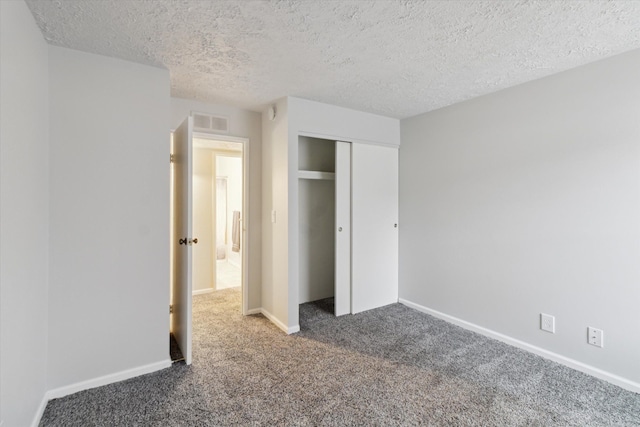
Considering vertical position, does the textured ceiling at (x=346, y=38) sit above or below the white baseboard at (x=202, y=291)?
above

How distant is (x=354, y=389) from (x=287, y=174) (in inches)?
73.9

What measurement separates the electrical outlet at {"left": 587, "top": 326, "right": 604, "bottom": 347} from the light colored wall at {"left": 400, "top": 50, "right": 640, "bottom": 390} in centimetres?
3

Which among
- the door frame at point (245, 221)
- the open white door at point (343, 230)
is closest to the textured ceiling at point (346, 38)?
the door frame at point (245, 221)

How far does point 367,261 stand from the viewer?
11.9ft

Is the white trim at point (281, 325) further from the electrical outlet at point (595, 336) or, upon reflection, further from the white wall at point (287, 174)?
the electrical outlet at point (595, 336)

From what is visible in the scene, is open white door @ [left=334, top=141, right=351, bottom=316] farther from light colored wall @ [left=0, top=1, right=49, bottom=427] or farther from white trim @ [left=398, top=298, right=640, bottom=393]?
light colored wall @ [left=0, top=1, right=49, bottom=427]

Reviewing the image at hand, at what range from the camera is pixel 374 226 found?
3.67m

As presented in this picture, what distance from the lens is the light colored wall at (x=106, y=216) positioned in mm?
2025

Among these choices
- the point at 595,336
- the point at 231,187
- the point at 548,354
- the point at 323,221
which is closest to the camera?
the point at 595,336

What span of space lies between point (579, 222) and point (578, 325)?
0.78 metres

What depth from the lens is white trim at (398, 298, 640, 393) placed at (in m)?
2.14

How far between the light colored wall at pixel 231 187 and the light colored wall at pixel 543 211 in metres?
3.53

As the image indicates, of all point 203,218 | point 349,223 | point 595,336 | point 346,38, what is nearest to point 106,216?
point 346,38

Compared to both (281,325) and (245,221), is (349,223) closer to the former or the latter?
(245,221)
